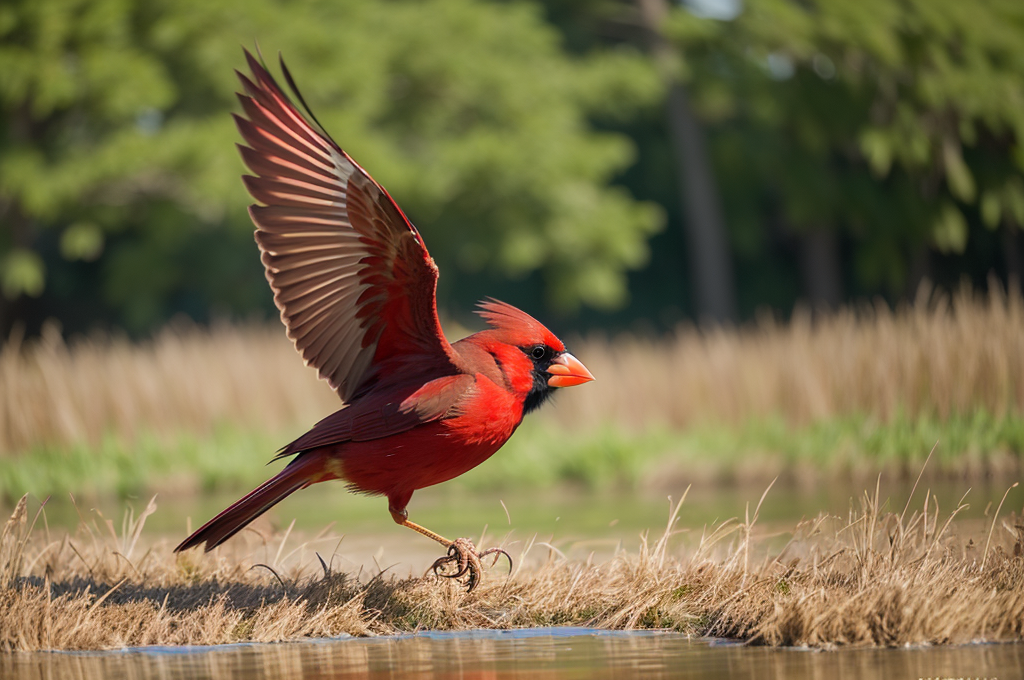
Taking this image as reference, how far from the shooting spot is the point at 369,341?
15.7 feet

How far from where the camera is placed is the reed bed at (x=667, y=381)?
9.31 meters

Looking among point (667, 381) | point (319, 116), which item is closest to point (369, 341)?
point (667, 381)

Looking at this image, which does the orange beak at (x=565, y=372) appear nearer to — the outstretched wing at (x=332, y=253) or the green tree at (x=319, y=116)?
the outstretched wing at (x=332, y=253)

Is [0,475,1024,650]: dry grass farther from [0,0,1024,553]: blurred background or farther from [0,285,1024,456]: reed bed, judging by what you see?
[0,285,1024,456]: reed bed

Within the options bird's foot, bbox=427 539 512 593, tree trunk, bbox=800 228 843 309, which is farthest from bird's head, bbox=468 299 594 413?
tree trunk, bbox=800 228 843 309

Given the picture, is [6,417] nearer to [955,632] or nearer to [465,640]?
[465,640]

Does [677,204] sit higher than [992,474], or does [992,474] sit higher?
[677,204]

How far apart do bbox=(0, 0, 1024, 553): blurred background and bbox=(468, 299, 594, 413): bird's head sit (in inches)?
190

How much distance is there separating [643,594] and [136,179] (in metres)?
13.1

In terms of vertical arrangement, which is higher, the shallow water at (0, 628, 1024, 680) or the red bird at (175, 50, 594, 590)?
the red bird at (175, 50, 594, 590)

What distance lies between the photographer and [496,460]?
10727 mm

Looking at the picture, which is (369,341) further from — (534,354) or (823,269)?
(823,269)

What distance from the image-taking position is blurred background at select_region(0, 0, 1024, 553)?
996 cm

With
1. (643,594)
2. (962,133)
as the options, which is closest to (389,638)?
(643,594)
